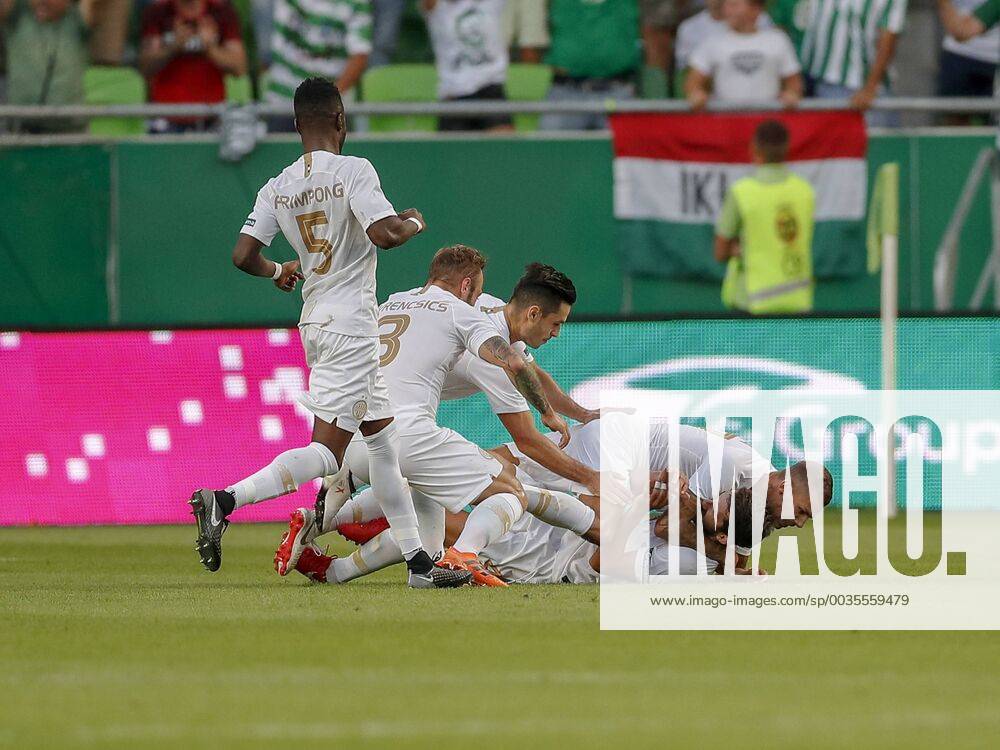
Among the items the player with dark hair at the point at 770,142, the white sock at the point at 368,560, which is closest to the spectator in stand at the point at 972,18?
the player with dark hair at the point at 770,142

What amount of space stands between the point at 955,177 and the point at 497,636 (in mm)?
9464

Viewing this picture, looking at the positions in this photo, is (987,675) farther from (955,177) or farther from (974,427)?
(955,177)

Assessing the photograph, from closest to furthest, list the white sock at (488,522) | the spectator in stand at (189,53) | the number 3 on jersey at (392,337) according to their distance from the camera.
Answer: the white sock at (488,522)
the number 3 on jersey at (392,337)
the spectator in stand at (189,53)

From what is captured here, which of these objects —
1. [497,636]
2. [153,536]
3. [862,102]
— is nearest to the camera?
[497,636]

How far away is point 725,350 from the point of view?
44.7 ft

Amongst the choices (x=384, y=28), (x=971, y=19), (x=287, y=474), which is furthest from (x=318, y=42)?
(x=287, y=474)

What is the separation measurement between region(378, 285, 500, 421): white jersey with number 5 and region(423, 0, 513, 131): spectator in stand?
21.1 ft

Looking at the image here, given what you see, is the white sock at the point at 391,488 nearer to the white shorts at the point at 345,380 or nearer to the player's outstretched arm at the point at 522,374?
the white shorts at the point at 345,380

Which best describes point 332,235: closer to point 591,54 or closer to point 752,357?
point 752,357

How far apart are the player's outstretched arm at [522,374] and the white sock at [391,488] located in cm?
57

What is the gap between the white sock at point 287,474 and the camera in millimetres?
8516

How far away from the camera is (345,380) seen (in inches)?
336

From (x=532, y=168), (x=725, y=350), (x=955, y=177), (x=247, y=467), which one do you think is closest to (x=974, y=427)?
(x=725, y=350)

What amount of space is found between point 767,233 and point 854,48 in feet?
6.29
